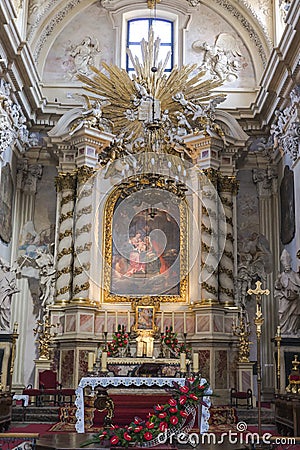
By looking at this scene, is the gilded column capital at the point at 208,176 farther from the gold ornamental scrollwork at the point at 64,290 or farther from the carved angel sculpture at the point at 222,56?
the gold ornamental scrollwork at the point at 64,290

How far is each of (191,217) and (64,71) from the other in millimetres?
5139

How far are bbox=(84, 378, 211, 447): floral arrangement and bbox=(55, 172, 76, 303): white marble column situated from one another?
28.9ft

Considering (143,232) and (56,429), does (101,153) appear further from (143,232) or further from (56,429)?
(56,429)

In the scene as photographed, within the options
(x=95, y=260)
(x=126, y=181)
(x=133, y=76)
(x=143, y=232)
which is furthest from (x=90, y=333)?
(x=133, y=76)

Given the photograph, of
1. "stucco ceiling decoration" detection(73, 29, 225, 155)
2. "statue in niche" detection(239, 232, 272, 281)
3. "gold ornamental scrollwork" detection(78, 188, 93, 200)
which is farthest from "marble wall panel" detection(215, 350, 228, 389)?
"stucco ceiling decoration" detection(73, 29, 225, 155)

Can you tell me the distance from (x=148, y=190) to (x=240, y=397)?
17.4 feet

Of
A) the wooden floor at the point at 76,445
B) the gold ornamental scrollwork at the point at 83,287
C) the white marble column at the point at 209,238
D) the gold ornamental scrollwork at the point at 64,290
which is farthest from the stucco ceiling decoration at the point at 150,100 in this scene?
the wooden floor at the point at 76,445

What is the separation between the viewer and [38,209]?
15.7m

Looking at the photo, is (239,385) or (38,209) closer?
(239,385)

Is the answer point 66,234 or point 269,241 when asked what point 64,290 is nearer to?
point 66,234

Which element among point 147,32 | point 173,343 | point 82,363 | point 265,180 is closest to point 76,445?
point 173,343

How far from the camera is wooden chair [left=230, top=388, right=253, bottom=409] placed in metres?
12.1

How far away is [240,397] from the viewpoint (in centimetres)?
1212

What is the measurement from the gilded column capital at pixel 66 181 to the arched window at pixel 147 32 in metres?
3.97
